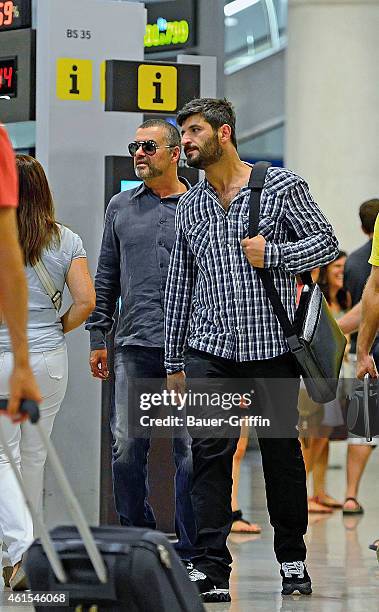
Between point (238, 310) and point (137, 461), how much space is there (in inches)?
39.3

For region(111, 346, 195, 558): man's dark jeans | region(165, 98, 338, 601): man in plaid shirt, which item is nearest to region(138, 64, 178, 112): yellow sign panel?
region(165, 98, 338, 601): man in plaid shirt

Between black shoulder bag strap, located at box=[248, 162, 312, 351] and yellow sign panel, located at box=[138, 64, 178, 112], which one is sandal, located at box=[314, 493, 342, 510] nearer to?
yellow sign panel, located at box=[138, 64, 178, 112]

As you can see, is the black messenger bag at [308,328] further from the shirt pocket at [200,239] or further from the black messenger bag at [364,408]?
the black messenger bag at [364,408]

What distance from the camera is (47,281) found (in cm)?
578

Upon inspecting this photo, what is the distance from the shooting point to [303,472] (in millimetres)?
5676

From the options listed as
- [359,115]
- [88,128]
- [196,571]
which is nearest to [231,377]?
[196,571]

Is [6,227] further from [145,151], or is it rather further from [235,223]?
[145,151]

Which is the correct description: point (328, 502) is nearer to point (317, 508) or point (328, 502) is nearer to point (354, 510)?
point (317, 508)

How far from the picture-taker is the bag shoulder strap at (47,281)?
577cm

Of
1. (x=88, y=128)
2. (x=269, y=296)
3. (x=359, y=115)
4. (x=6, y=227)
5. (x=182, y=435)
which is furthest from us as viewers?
(x=359, y=115)

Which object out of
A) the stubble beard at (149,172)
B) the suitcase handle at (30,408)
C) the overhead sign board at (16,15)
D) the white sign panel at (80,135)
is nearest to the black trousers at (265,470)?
the stubble beard at (149,172)

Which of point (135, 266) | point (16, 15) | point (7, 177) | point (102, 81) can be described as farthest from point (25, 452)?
point (16, 15)

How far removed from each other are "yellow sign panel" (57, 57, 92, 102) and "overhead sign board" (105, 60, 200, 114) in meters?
0.23

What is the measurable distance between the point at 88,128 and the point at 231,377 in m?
2.11
